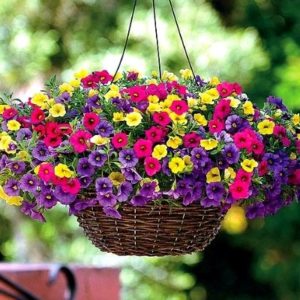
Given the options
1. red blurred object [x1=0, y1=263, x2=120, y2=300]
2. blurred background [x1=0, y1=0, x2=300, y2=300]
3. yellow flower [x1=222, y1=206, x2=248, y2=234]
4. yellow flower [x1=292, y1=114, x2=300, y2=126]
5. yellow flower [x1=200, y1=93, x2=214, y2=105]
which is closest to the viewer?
yellow flower [x1=200, y1=93, x2=214, y2=105]

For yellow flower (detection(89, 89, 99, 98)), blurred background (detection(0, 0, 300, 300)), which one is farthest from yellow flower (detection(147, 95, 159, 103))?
blurred background (detection(0, 0, 300, 300))

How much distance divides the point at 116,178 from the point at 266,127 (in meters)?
0.29

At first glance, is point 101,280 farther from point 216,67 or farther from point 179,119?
point 179,119

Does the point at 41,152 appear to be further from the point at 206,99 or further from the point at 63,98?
the point at 206,99

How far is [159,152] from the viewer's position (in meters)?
1.40

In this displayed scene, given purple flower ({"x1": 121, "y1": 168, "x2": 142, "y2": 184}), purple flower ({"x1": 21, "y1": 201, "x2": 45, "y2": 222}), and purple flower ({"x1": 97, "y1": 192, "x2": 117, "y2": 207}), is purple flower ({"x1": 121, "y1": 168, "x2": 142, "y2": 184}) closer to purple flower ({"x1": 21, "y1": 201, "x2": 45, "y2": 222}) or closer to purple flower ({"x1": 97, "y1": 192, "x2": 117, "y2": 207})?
purple flower ({"x1": 97, "y1": 192, "x2": 117, "y2": 207})

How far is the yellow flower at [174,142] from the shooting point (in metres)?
1.42

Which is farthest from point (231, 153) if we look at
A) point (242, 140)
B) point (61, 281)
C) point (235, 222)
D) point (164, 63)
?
point (235, 222)

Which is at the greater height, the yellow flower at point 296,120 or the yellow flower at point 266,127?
the yellow flower at point 266,127

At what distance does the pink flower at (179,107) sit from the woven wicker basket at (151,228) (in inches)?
6.2

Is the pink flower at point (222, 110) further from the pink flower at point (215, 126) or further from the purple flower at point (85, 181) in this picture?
the purple flower at point (85, 181)

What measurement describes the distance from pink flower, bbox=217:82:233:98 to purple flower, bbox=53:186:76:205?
0.33 meters

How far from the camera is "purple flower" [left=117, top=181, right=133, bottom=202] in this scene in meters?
1.40

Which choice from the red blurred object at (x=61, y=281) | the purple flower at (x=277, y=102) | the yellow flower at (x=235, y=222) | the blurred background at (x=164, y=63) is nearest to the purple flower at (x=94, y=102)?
the purple flower at (x=277, y=102)
